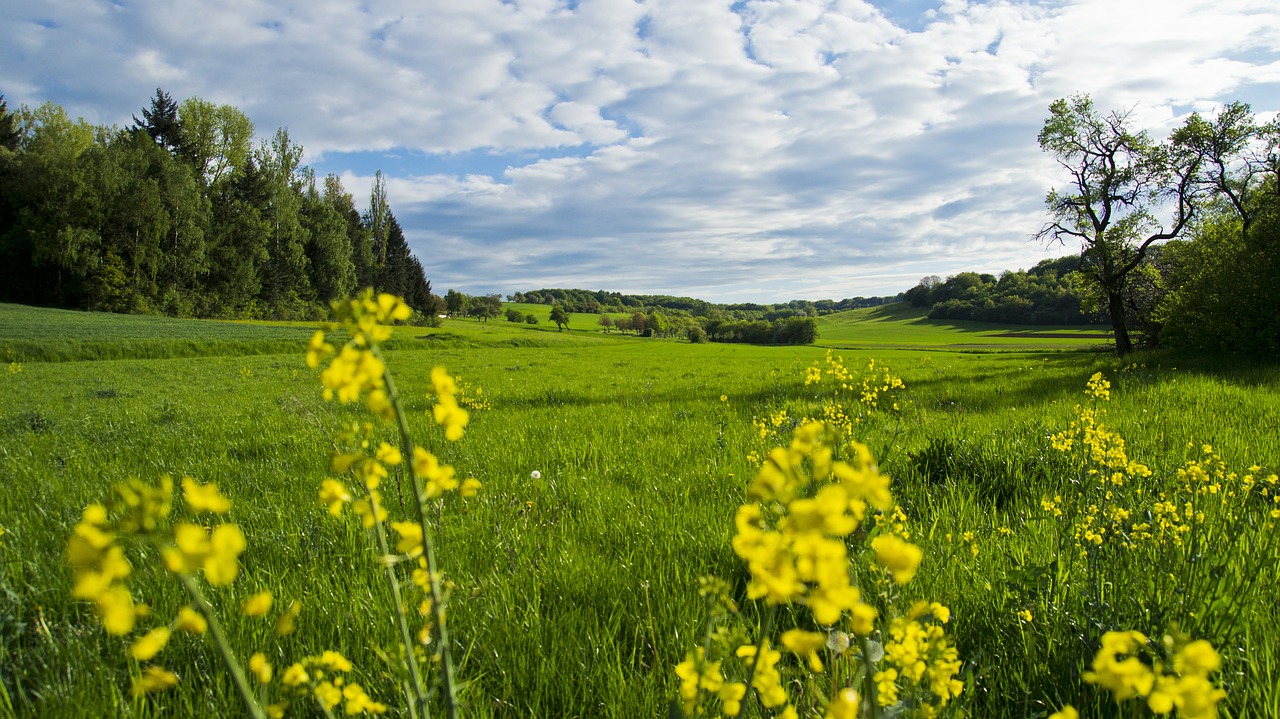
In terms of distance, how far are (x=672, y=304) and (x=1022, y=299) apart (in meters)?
99.3

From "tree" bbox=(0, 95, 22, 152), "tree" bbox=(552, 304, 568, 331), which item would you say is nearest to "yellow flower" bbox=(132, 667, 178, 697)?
"tree" bbox=(0, 95, 22, 152)

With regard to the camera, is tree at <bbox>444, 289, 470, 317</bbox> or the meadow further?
tree at <bbox>444, 289, 470, 317</bbox>

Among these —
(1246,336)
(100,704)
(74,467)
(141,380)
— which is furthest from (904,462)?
(141,380)

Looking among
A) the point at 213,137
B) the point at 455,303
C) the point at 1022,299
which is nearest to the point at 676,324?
the point at 455,303

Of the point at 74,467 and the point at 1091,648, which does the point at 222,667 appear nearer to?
the point at 1091,648

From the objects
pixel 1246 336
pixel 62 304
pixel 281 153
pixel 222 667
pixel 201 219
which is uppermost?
pixel 281 153

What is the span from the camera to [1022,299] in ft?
285

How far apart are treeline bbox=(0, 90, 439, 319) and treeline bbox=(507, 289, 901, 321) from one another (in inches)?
3164

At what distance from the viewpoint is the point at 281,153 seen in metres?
60.3

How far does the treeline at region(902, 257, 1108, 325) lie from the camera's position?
8056cm

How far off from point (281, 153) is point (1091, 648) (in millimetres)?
75724

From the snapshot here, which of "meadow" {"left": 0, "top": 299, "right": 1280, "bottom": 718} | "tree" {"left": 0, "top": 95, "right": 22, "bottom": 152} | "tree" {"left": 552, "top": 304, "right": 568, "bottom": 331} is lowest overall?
"meadow" {"left": 0, "top": 299, "right": 1280, "bottom": 718}

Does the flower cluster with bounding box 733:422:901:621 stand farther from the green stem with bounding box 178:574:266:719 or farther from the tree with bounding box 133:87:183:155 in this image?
the tree with bounding box 133:87:183:155

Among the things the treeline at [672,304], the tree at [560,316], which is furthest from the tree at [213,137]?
the treeline at [672,304]
